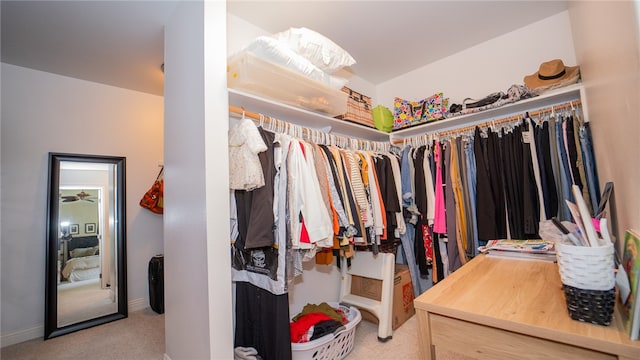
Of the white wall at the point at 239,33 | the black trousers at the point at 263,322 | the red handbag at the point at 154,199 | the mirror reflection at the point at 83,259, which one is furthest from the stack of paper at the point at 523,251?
the mirror reflection at the point at 83,259

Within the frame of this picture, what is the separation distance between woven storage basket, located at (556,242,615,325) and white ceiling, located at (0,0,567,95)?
1889mm

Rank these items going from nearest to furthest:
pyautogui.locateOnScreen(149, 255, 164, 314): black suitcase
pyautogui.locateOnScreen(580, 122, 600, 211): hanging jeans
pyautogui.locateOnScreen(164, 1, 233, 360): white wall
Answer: pyautogui.locateOnScreen(164, 1, 233, 360): white wall
pyautogui.locateOnScreen(580, 122, 600, 211): hanging jeans
pyautogui.locateOnScreen(149, 255, 164, 314): black suitcase

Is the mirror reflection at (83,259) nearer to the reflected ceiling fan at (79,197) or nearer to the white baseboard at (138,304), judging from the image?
the reflected ceiling fan at (79,197)

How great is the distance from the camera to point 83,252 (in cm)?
263

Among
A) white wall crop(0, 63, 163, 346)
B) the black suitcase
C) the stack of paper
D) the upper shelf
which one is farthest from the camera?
the black suitcase

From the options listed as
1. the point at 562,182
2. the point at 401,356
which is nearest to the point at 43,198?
the point at 401,356

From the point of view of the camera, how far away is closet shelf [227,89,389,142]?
1619 mm

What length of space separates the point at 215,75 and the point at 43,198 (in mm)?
2372

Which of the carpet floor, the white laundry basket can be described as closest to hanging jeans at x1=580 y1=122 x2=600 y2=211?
the carpet floor

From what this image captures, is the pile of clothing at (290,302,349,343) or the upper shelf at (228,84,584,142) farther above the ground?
the upper shelf at (228,84,584,142)

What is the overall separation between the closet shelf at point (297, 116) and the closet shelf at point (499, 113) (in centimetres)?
27

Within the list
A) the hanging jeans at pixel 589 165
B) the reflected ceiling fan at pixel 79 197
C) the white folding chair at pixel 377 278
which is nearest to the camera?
the hanging jeans at pixel 589 165

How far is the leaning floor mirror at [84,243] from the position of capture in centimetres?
246

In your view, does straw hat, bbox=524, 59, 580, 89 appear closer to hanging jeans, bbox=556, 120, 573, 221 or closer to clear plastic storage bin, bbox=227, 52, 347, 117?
hanging jeans, bbox=556, 120, 573, 221
